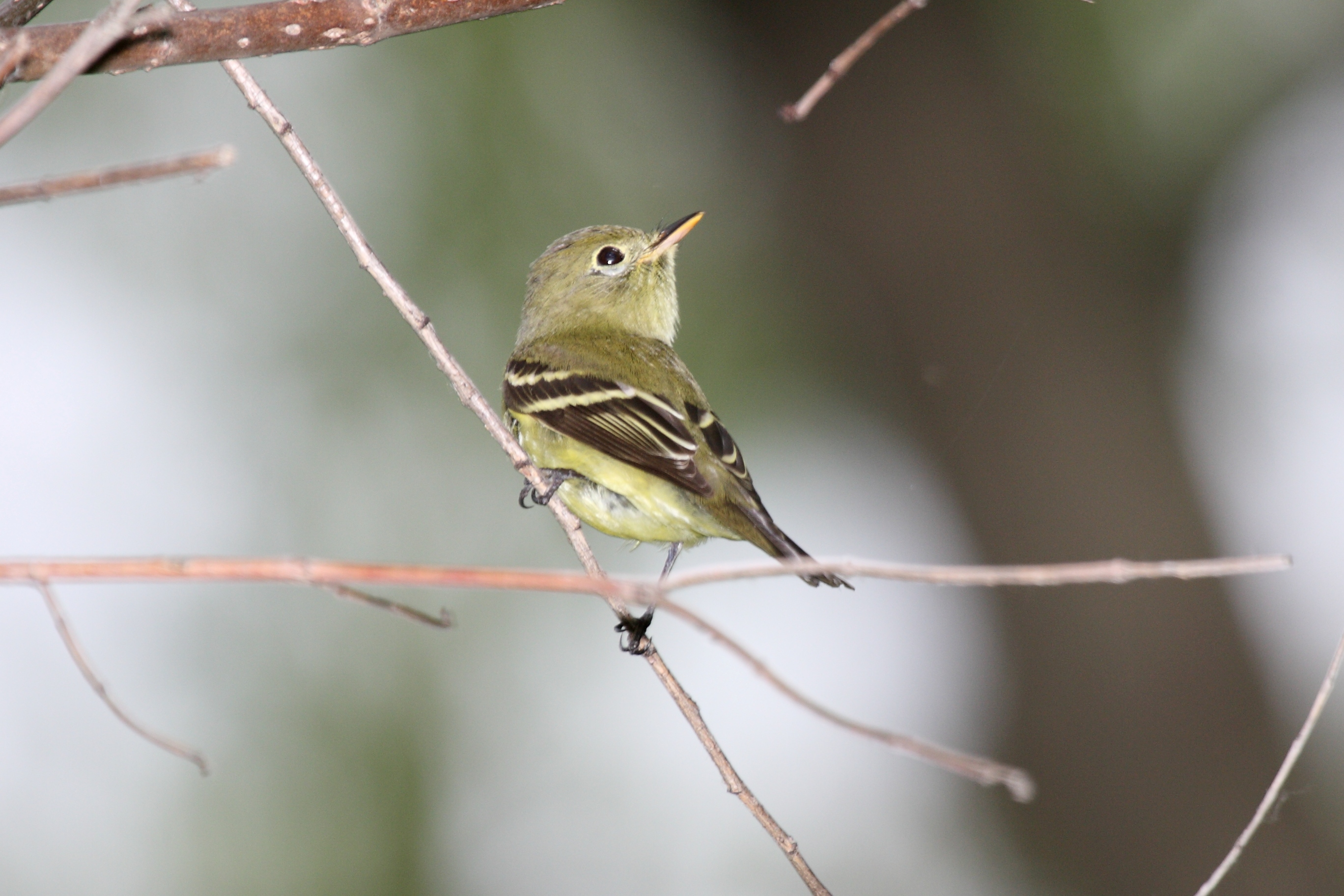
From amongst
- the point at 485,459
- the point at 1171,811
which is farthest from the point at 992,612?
the point at 485,459

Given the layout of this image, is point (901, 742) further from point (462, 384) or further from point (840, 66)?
point (462, 384)

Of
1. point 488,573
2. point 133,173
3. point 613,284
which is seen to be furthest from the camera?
point 613,284

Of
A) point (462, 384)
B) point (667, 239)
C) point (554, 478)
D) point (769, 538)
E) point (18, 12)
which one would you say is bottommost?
point (554, 478)

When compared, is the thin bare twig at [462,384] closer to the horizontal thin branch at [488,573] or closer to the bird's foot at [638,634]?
the bird's foot at [638,634]

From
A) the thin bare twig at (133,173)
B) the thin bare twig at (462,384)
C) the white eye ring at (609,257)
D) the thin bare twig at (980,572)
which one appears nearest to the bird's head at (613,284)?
the white eye ring at (609,257)

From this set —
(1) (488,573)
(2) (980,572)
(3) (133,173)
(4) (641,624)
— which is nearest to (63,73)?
(3) (133,173)

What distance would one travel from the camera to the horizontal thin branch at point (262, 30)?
222 centimetres

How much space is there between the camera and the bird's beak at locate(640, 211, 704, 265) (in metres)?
4.74

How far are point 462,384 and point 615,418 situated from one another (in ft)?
3.53

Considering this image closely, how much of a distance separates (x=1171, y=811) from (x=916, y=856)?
8.05 feet

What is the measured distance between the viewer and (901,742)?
4.55 ft

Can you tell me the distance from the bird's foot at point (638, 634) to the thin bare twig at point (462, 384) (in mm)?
20

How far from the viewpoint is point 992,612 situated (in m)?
6.03

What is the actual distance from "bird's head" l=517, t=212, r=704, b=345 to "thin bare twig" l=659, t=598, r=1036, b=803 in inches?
136
